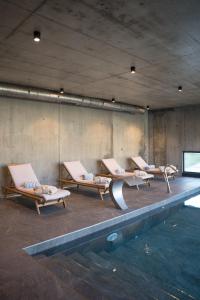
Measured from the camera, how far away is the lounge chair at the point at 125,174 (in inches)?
289

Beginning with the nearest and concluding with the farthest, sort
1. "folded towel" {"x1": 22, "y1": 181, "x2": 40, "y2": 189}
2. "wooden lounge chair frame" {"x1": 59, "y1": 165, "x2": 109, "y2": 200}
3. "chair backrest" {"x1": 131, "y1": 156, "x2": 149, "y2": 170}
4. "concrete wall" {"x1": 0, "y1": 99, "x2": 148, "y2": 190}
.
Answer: "folded towel" {"x1": 22, "y1": 181, "x2": 40, "y2": 189} → "wooden lounge chair frame" {"x1": 59, "y1": 165, "x2": 109, "y2": 200} → "concrete wall" {"x1": 0, "y1": 99, "x2": 148, "y2": 190} → "chair backrest" {"x1": 131, "y1": 156, "x2": 149, "y2": 170}

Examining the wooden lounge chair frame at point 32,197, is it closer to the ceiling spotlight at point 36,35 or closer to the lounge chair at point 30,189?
the lounge chair at point 30,189

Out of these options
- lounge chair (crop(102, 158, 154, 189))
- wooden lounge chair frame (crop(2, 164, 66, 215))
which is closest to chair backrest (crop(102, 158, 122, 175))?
lounge chair (crop(102, 158, 154, 189))

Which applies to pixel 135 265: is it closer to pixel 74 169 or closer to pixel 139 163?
pixel 74 169

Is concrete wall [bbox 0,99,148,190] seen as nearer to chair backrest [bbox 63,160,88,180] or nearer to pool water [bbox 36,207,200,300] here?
chair backrest [bbox 63,160,88,180]

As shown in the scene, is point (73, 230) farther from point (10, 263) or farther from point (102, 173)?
point (102, 173)

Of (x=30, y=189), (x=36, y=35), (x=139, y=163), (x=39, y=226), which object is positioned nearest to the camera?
(x=36, y=35)

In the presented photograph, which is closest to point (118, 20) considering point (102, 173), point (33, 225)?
point (33, 225)

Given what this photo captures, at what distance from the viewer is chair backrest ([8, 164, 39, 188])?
236 inches

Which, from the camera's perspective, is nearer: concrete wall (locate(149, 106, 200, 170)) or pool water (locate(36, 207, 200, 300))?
pool water (locate(36, 207, 200, 300))

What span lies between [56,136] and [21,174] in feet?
6.57

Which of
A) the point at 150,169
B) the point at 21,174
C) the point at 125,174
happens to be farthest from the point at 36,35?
the point at 150,169

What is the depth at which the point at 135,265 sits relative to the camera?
3094 millimetres

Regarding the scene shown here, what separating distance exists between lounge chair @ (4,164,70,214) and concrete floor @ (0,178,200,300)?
0.81 ft
